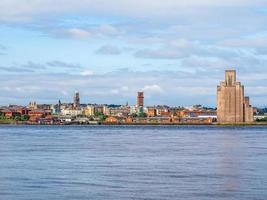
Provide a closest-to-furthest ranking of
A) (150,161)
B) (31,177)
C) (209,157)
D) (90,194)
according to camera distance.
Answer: (90,194) → (31,177) → (150,161) → (209,157)

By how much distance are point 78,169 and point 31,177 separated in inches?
191

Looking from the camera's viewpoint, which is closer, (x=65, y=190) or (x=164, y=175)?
(x=65, y=190)

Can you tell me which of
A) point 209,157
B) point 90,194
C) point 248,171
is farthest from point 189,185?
point 209,157

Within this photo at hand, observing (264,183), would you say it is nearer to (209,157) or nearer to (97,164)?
(97,164)

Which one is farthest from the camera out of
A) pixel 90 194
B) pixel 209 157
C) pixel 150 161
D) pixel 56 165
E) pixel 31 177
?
pixel 209 157

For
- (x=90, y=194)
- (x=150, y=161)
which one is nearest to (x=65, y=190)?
(x=90, y=194)

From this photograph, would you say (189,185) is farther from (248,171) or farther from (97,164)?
(97,164)

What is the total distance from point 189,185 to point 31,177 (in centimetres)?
757

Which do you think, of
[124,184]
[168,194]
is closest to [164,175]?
[124,184]

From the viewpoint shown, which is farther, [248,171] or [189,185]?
[248,171]

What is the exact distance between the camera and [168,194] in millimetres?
30203

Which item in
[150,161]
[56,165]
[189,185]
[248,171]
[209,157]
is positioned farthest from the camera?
[209,157]

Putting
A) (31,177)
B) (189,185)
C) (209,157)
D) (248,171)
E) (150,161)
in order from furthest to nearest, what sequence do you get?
1. (209,157)
2. (150,161)
3. (248,171)
4. (31,177)
5. (189,185)

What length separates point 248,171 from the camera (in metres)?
39.6
